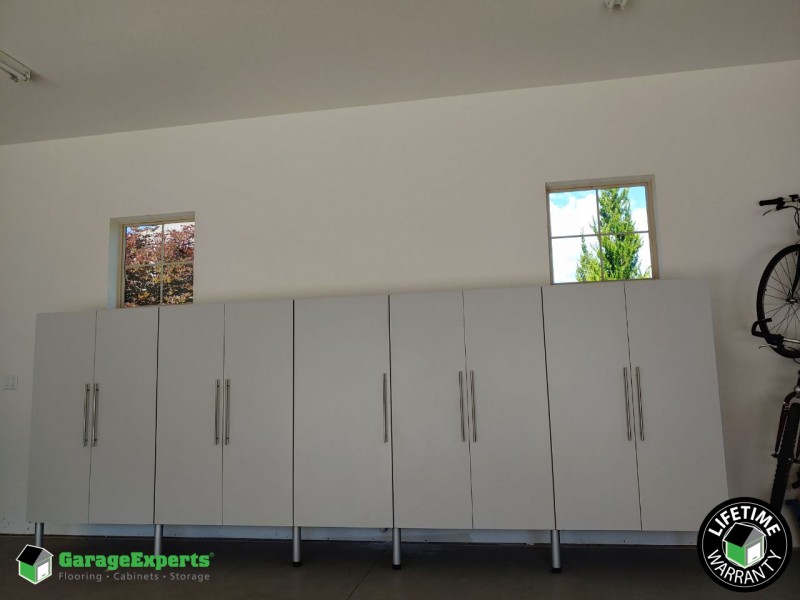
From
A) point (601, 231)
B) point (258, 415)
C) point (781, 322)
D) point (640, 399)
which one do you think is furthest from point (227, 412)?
point (781, 322)

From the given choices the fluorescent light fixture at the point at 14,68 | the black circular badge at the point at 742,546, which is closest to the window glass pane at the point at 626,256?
the black circular badge at the point at 742,546

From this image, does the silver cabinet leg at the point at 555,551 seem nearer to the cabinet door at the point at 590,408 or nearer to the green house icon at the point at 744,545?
the cabinet door at the point at 590,408

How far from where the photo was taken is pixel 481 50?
372 cm

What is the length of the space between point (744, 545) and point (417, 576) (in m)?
1.80

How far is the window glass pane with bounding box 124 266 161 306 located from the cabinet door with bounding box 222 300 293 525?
1.20 meters

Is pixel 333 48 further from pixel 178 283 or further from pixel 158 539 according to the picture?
pixel 158 539

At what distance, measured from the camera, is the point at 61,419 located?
405cm

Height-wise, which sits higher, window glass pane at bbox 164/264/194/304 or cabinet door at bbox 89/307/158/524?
window glass pane at bbox 164/264/194/304

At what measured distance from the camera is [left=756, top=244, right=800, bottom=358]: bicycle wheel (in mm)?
3754

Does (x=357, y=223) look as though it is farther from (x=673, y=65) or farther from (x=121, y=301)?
(x=673, y=65)

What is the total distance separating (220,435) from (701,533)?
303 cm

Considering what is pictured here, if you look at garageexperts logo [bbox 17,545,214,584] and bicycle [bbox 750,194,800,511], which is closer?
bicycle [bbox 750,194,800,511]

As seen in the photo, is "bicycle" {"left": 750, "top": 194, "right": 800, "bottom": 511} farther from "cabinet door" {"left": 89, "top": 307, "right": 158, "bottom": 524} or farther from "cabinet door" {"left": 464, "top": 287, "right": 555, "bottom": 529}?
"cabinet door" {"left": 89, "top": 307, "right": 158, "bottom": 524}

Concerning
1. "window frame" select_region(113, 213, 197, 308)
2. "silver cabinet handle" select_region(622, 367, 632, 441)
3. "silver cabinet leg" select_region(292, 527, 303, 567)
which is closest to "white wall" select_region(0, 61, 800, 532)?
"window frame" select_region(113, 213, 197, 308)
